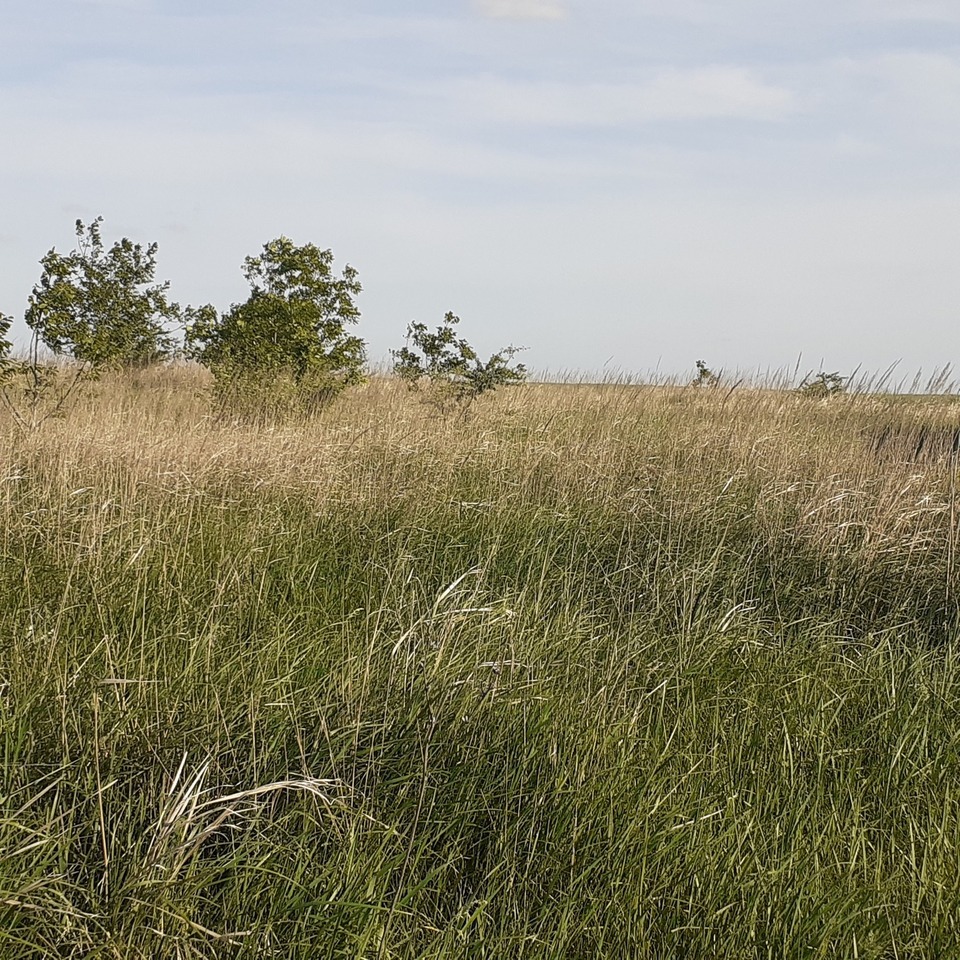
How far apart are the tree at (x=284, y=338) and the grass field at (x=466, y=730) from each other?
17.1 ft

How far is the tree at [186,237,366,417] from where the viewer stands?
10.8 meters

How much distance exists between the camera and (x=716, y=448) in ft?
23.9

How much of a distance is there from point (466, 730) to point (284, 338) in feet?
30.1

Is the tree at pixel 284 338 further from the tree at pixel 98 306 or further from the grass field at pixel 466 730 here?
the grass field at pixel 466 730

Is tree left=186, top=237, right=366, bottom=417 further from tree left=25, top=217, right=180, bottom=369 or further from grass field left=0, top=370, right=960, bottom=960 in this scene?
grass field left=0, top=370, right=960, bottom=960

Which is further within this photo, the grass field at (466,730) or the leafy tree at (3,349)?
the leafy tree at (3,349)

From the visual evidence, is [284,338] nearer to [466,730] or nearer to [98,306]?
[98,306]

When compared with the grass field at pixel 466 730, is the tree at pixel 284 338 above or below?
above

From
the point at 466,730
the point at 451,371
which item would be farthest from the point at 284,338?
the point at 466,730

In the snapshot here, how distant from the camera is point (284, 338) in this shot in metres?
11.3

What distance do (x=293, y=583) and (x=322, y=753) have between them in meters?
1.39

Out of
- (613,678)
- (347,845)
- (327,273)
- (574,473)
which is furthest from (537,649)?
(327,273)

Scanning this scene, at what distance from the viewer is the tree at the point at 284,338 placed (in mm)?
10828

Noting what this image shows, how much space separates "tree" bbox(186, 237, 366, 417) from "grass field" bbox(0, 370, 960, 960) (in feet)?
17.1
